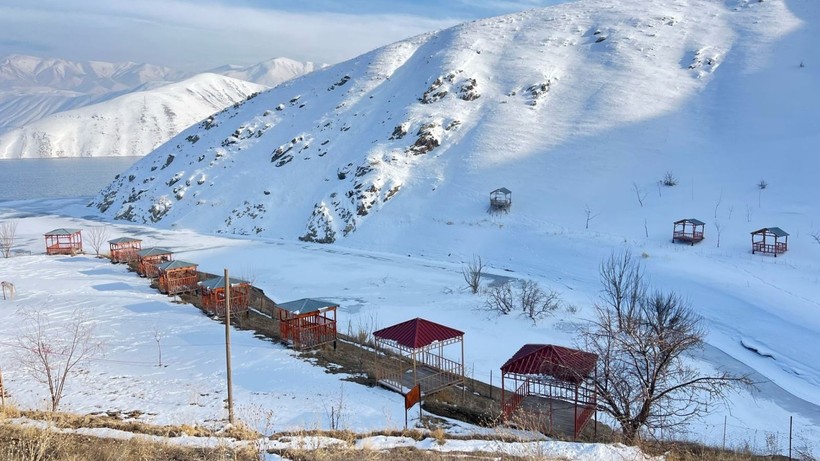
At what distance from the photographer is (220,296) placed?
93.3 ft

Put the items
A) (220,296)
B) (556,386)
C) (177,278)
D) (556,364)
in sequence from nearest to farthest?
(556,364)
(556,386)
(220,296)
(177,278)

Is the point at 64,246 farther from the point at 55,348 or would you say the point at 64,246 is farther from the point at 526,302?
the point at 526,302

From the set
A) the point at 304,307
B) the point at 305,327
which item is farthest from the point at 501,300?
the point at 304,307

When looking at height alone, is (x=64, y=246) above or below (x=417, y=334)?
above

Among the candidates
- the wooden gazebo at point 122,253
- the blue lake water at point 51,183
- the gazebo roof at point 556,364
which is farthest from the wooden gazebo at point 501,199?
the blue lake water at point 51,183

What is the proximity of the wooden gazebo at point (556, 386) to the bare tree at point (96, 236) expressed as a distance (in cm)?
3944

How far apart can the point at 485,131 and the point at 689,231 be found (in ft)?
80.8

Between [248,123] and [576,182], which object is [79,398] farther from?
[248,123]

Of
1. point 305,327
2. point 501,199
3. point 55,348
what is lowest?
point 55,348

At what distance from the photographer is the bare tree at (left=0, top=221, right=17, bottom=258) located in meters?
42.8

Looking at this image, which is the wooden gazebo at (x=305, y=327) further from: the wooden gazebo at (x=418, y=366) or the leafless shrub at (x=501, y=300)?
the leafless shrub at (x=501, y=300)

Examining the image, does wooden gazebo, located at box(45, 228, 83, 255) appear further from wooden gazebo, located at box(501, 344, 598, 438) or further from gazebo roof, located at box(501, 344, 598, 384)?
gazebo roof, located at box(501, 344, 598, 384)

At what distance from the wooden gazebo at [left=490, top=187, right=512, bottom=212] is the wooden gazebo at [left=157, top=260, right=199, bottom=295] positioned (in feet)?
82.0

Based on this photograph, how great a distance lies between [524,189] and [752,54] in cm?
3513
